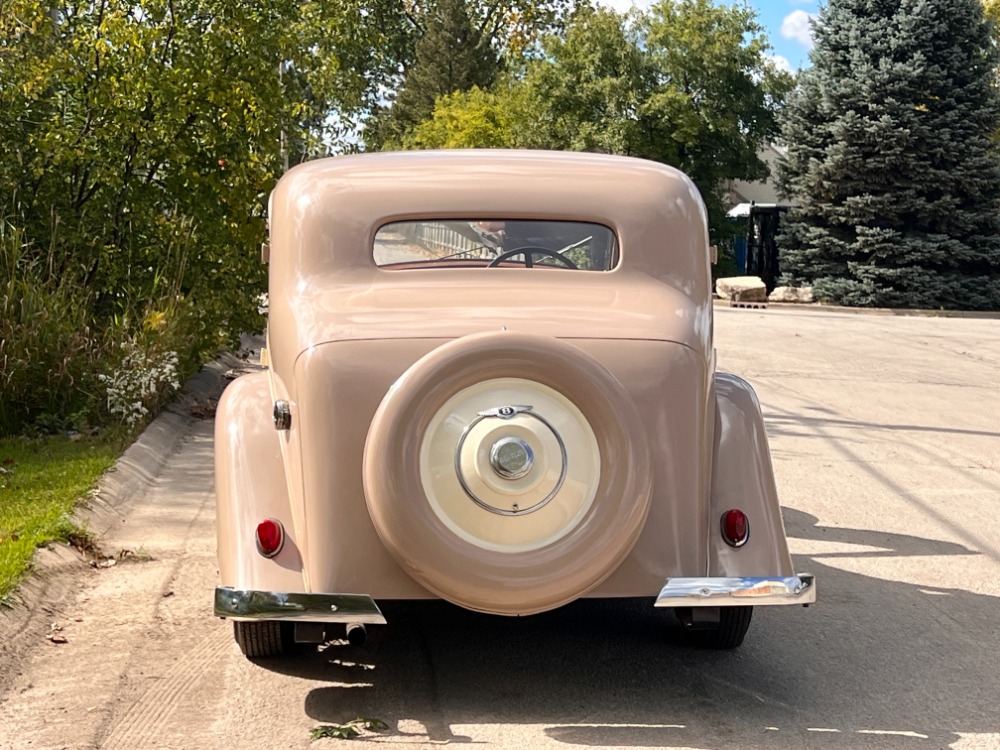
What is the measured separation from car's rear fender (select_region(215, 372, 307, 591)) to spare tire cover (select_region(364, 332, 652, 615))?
0.46 m

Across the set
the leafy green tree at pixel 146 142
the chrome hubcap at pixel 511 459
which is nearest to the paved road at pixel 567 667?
the chrome hubcap at pixel 511 459

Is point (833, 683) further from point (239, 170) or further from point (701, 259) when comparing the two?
point (239, 170)

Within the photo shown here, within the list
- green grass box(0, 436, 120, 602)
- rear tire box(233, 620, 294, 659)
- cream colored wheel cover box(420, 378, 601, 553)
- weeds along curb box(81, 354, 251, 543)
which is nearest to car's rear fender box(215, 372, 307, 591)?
rear tire box(233, 620, 294, 659)

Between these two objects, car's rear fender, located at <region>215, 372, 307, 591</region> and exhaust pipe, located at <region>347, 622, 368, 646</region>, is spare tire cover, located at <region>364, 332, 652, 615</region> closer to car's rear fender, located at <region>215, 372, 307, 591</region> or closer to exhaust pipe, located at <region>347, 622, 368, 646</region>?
exhaust pipe, located at <region>347, 622, 368, 646</region>

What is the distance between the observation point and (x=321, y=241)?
18.0 ft

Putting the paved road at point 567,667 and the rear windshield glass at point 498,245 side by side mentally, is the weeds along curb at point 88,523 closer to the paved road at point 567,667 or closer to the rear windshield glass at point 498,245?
the paved road at point 567,667

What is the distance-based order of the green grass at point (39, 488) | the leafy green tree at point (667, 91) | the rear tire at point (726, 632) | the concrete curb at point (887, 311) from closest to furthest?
the rear tire at point (726, 632) → the green grass at point (39, 488) → the concrete curb at point (887, 311) → the leafy green tree at point (667, 91)

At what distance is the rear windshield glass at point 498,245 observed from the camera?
5582 mm

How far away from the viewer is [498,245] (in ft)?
18.6

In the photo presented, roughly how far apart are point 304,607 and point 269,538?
0.36 metres

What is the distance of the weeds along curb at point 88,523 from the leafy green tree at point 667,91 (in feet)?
94.6

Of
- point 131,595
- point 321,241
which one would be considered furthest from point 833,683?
point 131,595

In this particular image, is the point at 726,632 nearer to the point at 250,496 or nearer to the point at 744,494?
the point at 744,494

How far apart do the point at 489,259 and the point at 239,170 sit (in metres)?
6.59
